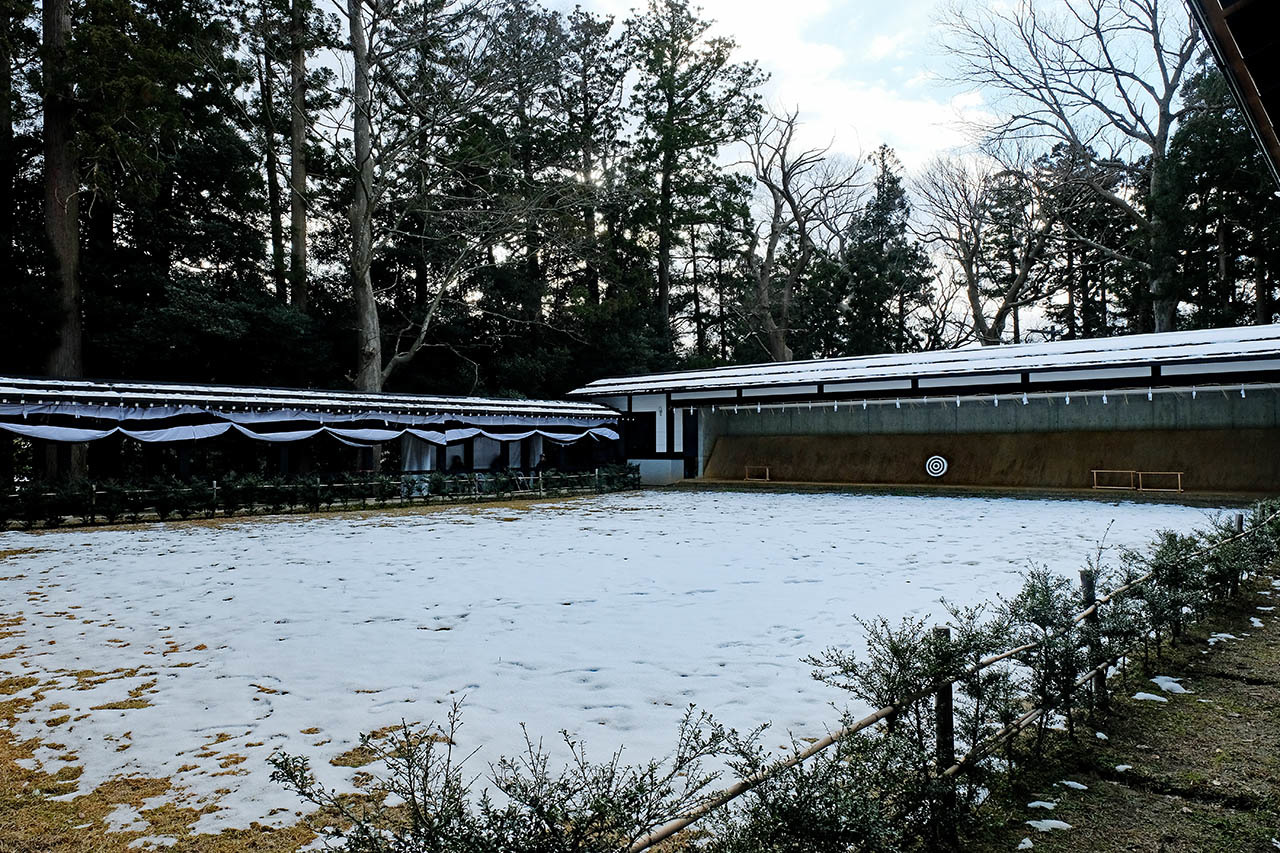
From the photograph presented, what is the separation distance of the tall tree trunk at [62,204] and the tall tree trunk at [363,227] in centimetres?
737

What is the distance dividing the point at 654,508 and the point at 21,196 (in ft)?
71.4

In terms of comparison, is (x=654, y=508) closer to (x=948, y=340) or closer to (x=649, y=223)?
(x=649, y=223)

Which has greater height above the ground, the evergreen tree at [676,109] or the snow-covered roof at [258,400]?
the evergreen tree at [676,109]

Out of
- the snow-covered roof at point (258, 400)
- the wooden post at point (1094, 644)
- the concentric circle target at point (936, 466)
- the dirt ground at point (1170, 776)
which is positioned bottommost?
the dirt ground at point (1170, 776)

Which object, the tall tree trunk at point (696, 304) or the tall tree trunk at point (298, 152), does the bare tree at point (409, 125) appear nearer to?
the tall tree trunk at point (298, 152)

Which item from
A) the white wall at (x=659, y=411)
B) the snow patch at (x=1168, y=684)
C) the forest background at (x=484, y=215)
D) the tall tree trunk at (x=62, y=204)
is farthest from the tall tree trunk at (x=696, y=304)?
the snow patch at (x=1168, y=684)

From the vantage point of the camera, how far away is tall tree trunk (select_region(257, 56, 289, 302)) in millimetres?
25172

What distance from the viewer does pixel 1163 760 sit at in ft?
11.7

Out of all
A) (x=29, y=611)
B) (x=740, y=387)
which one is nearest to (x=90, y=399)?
(x=29, y=611)

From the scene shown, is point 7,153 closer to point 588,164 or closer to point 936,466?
point 588,164

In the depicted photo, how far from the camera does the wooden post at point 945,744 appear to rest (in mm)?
2865

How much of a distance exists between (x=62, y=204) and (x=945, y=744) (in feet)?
80.6

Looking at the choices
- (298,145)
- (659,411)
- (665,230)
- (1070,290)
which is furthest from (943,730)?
(1070,290)

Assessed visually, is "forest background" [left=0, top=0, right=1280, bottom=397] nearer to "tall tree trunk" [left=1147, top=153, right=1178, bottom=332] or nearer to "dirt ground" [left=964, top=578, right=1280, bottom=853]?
"tall tree trunk" [left=1147, top=153, right=1178, bottom=332]
